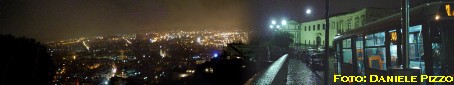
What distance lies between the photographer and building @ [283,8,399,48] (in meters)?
51.0

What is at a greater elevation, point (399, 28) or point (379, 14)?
point (379, 14)

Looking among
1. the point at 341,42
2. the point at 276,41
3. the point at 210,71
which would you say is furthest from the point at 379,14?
the point at 341,42

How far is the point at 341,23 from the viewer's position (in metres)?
60.2

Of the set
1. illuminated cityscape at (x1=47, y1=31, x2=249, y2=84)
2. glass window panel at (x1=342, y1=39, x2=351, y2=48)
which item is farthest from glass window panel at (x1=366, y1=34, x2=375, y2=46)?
illuminated cityscape at (x1=47, y1=31, x2=249, y2=84)

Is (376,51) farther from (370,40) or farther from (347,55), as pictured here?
(347,55)

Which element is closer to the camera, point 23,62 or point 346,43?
point 346,43

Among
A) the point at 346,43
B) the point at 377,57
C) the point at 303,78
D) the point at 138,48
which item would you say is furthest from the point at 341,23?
the point at 377,57

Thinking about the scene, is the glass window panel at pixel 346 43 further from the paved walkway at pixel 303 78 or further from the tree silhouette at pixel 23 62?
the tree silhouette at pixel 23 62

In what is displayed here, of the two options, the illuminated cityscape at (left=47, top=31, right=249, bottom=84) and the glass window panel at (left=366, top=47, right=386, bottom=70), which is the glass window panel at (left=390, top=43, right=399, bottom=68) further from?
the illuminated cityscape at (left=47, top=31, right=249, bottom=84)

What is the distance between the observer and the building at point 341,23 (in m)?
51.0

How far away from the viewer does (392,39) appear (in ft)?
30.9

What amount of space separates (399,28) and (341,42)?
6.27m

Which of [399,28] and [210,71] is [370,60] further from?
[210,71]

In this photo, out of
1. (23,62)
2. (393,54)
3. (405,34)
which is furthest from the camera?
(23,62)
